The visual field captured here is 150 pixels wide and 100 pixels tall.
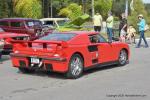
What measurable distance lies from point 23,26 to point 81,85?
39.4ft

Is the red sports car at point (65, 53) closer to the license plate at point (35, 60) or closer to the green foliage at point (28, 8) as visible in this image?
the license plate at point (35, 60)

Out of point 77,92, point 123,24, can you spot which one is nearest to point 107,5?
point 123,24

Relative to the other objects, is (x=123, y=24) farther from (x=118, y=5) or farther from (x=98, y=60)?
(x=118, y=5)

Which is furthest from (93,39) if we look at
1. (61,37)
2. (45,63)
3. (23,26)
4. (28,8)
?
(28,8)

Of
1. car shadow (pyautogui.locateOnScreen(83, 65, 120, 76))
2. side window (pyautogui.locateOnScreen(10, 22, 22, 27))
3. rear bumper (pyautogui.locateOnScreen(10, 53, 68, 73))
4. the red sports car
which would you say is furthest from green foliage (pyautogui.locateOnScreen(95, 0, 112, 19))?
rear bumper (pyautogui.locateOnScreen(10, 53, 68, 73))

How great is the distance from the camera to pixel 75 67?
11781 millimetres

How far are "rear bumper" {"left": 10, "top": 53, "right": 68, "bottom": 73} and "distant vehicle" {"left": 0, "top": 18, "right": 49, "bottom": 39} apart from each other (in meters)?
9.52

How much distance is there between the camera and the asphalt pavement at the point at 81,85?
9281 mm

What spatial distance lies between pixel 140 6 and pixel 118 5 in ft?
135

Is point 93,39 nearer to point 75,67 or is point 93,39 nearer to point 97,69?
point 97,69

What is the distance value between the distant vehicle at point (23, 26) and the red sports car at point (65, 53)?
30.3 ft

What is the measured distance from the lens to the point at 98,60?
512 inches

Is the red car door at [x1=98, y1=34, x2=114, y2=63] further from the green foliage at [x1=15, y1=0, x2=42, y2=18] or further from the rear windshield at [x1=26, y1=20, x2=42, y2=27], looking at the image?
the green foliage at [x1=15, y1=0, x2=42, y2=18]

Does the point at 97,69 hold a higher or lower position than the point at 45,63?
lower
